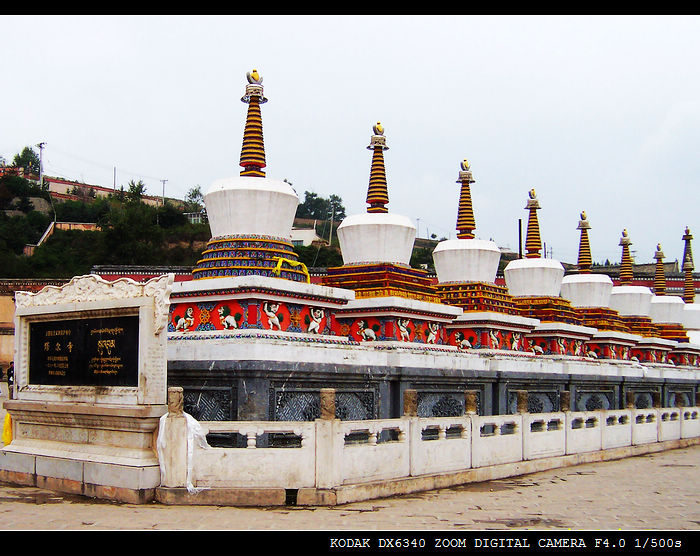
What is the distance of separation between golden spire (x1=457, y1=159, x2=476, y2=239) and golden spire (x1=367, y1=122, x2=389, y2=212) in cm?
396

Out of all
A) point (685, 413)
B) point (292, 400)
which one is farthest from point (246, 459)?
point (685, 413)

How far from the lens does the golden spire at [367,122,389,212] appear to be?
67.1 feet

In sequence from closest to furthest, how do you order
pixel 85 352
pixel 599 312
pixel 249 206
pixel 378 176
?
pixel 85 352, pixel 249 206, pixel 378 176, pixel 599 312

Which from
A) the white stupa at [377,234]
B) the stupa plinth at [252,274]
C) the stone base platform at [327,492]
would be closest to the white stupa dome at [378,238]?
the white stupa at [377,234]

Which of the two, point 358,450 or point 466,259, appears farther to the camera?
point 466,259

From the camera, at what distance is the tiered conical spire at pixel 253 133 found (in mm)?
16906

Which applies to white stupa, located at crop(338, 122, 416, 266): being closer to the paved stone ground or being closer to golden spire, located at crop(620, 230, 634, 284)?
the paved stone ground

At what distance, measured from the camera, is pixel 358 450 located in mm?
→ 11867

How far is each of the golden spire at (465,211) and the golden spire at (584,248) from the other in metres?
8.59

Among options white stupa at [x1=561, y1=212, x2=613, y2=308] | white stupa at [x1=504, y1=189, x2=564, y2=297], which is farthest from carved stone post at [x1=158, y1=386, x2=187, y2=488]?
white stupa at [x1=561, y1=212, x2=613, y2=308]

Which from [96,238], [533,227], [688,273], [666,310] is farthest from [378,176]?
[96,238]

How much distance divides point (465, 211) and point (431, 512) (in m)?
14.0

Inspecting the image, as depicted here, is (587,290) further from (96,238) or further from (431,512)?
(96,238)
